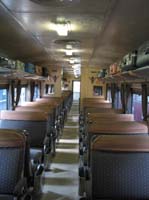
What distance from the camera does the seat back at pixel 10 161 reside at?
2879mm

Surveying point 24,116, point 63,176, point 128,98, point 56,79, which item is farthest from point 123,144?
point 56,79

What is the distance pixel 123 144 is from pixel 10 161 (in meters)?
1.07

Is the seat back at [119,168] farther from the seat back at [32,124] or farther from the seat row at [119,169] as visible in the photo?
the seat back at [32,124]

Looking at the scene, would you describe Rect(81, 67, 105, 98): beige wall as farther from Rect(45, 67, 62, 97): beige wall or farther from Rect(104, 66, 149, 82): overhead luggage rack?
Rect(104, 66, 149, 82): overhead luggage rack

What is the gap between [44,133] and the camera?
5.08 meters

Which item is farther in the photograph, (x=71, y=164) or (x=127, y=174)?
(x=71, y=164)

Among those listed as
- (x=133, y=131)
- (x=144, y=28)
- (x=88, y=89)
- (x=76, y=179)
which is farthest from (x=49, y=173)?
(x=88, y=89)

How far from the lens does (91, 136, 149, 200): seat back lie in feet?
9.12

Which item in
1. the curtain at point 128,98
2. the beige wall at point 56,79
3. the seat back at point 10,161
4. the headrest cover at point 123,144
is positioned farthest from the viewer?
the beige wall at point 56,79

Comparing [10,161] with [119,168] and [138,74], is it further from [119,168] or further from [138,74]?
[138,74]

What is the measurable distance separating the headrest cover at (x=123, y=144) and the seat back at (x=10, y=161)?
71 centimetres

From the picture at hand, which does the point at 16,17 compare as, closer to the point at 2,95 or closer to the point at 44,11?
the point at 44,11

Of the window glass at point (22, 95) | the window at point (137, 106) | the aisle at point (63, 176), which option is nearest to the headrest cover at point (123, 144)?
the aisle at point (63, 176)

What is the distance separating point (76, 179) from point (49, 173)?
0.54 meters
